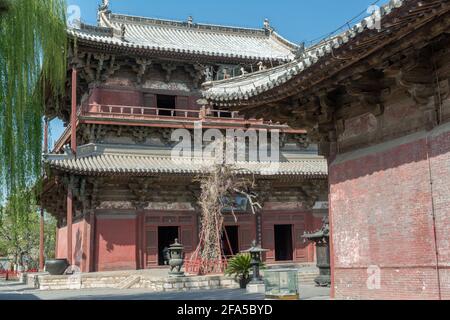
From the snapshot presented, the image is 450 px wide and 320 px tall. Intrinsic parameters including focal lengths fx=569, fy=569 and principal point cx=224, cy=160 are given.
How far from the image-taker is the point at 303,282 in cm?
1992

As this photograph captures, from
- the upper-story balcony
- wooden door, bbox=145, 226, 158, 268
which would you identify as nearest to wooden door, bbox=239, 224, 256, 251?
wooden door, bbox=145, 226, 158, 268

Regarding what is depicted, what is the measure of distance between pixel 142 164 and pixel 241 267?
7.33 m

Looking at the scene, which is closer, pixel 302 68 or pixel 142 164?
pixel 302 68

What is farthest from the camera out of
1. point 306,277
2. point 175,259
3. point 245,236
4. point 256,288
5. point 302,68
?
point 245,236

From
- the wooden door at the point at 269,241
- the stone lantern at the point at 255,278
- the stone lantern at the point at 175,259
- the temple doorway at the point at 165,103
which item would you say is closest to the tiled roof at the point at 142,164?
the temple doorway at the point at 165,103

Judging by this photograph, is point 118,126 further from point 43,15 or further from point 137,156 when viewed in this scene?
point 43,15

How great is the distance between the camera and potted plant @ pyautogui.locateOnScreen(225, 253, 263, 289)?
1825 cm

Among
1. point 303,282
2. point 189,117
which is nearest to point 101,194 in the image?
point 189,117

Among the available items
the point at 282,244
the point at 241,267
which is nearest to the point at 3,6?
the point at 241,267

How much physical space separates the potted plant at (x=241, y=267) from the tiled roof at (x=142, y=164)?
15.6 feet

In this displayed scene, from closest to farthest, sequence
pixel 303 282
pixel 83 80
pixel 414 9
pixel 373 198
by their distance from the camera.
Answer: pixel 414 9, pixel 373 198, pixel 303 282, pixel 83 80

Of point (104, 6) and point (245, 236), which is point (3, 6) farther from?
point (104, 6)

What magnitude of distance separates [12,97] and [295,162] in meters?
18.0

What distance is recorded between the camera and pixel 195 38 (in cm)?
3053
